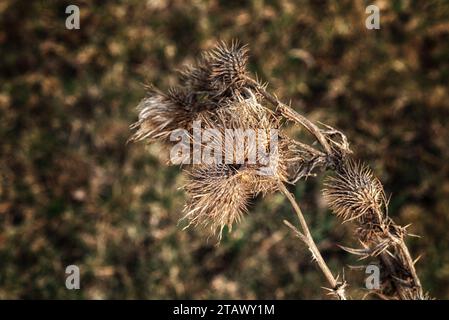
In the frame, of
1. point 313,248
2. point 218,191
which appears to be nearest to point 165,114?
point 218,191

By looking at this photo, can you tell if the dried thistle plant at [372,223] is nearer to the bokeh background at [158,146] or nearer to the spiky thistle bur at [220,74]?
the spiky thistle bur at [220,74]

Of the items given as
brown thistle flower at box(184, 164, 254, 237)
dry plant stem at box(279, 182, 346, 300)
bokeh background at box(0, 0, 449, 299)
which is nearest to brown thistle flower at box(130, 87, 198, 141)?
brown thistle flower at box(184, 164, 254, 237)

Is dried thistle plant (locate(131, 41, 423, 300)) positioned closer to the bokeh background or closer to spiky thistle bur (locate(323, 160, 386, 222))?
spiky thistle bur (locate(323, 160, 386, 222))

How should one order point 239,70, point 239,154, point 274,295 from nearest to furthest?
point 239,154 < point 239,70 < point 274,295

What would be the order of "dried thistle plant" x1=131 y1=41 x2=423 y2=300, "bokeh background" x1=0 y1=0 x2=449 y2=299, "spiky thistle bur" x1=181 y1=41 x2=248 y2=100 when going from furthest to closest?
1. "bokeh background" x1=0 y1=0 x2=449 y2=299
2. "spiky thistle bur" x1=181 y1=41 x2=248 y2=100
3. "dried thistle plant" x1=131 y1=41 x2=423 y2=300

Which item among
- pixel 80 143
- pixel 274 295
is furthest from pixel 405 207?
pixel 80 143

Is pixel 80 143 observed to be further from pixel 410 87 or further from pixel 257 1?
pixel 410 87

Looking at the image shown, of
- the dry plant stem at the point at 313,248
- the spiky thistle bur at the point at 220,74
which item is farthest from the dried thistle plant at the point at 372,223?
the spiky thistle bur at the point at 220,74
